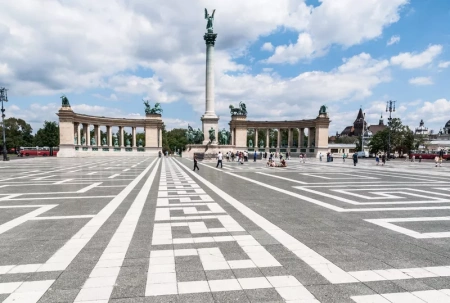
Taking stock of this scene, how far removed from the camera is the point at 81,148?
261 feet

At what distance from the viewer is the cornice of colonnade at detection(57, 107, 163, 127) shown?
7462 centimetres

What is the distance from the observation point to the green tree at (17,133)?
10550 cm

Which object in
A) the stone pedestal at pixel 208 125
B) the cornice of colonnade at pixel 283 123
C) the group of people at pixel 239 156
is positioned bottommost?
the group of people at pixel 239 156

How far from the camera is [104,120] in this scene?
84.1 metres

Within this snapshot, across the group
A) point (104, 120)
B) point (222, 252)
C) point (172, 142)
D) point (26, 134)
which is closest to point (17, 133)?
point (26, 134)

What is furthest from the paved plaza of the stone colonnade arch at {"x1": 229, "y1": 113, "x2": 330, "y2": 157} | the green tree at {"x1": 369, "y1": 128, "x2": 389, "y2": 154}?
the green tree at {"x1": 369, "y1": 128, "x2": 389, "y2": 154}

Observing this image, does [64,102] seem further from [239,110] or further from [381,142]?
[381,142]

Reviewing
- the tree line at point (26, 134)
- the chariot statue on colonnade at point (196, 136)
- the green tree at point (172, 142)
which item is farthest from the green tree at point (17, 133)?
the chariot statue on colonnade at point (196, 136)

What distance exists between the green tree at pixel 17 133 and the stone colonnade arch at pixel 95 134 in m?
38.1

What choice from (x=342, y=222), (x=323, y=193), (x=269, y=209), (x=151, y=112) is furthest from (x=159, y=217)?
(x=151, y=112)

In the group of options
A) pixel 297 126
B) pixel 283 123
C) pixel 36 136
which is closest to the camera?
pixel 297 126

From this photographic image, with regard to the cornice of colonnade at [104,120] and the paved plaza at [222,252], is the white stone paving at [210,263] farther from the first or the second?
the cornice of colonnade at [104,120]

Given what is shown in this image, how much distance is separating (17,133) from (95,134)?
5550 centimetres

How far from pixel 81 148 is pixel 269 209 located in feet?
265
